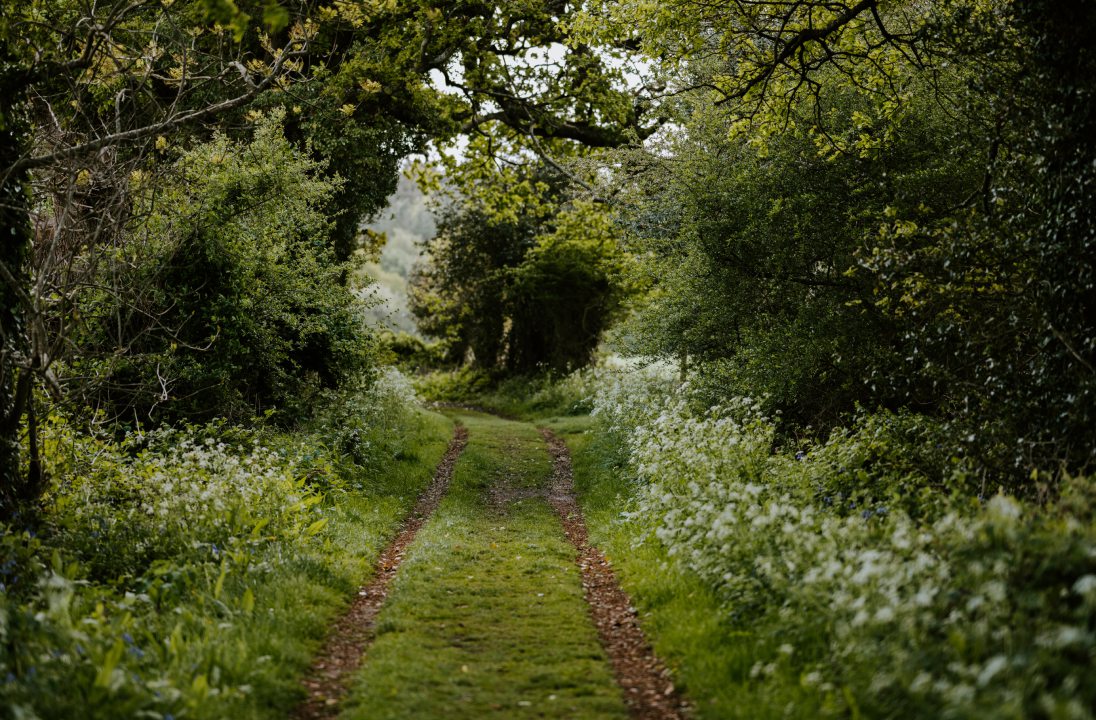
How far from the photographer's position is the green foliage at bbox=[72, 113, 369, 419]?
1189cm

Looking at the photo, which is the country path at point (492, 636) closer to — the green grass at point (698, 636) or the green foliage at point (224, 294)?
the green grass at point (698, 636)

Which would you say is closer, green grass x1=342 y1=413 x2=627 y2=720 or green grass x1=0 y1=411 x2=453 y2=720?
green grass x1=0 y1=411 x2=453 y2=720

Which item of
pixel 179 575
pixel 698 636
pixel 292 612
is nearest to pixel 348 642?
pixel 292 612

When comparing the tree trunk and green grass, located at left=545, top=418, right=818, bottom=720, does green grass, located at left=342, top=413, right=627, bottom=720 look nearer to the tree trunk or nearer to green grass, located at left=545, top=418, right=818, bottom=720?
green grass, located at left=545, top=418, right=818, bottom=720

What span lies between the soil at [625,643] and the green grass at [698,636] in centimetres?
11

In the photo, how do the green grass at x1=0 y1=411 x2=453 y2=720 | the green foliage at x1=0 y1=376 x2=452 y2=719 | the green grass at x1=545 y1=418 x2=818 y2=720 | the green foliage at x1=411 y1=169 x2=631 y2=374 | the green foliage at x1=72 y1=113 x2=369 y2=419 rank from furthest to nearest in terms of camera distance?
1. the green foliage at x1=411 y1=169 x2=631 y2=374
2. the green foliage at x1=72 y1=113 x2=369 y2=419
3. the green grass at x1=545 y1=418 x2=818 y2=720
4. the green foliage at x1=0 y1=376 x2=452 y2=719
5. the green grass at x1=0 y1=411 x2=453 y2=720

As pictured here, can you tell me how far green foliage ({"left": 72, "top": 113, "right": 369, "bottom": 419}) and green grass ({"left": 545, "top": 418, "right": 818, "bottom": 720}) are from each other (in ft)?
22.4

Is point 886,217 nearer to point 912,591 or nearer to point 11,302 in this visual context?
point 912,591

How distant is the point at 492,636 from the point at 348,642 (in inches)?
51.9

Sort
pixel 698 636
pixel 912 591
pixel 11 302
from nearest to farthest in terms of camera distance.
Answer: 1. pixel 912 591
2. pixel 698 636
3. pixel 11 302

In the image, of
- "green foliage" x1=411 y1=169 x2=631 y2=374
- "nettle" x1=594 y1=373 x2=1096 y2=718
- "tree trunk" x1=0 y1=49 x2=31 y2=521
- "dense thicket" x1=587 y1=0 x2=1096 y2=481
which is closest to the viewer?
"nettle" x1=594 y1=373 x2=1096 y2=718

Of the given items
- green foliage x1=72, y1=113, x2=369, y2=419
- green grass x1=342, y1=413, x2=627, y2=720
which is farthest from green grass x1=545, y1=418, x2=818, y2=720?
green foliage x1=72, y1=113, x2=369, y2=419

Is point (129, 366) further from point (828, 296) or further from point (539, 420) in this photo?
point (539, 420)

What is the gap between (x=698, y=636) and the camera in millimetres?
6375
